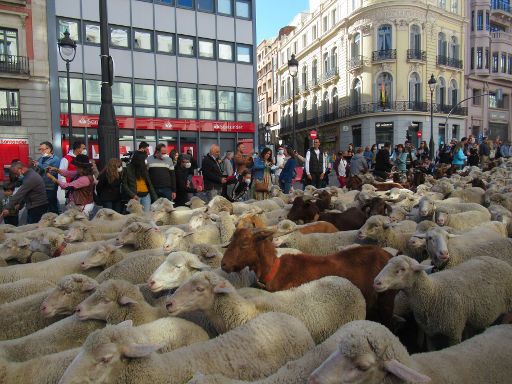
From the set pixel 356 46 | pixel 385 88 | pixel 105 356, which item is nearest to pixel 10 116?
pixel 105 356

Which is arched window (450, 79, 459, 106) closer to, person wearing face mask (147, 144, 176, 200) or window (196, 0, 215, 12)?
window (196, 0, 215, 12)

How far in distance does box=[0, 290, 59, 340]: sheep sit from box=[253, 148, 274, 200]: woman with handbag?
6.22 metres

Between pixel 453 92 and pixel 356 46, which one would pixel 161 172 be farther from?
pixel 453 92

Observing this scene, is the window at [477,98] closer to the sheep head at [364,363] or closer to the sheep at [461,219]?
the sheep at [461,219]

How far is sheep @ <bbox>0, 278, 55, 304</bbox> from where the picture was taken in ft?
12.0

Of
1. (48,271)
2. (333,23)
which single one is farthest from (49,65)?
(333,23)

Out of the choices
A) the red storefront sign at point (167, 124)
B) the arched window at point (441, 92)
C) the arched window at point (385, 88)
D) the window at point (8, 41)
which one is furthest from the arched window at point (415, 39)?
the window at point (8, 41)

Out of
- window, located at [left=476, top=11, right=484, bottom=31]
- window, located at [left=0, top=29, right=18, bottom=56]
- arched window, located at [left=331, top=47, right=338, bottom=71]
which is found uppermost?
window, located at [left=476, top=11, right=484, bottom=31]

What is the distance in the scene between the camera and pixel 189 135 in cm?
2411

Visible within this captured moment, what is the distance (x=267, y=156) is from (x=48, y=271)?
19.2 ft

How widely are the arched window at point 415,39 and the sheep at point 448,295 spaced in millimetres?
38547

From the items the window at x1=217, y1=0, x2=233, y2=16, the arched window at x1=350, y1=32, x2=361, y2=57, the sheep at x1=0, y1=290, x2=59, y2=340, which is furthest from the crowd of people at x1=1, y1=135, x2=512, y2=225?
the arched window at x1=350, y1=32, x2=361, y2=57

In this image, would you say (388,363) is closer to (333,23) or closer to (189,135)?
(189,135)

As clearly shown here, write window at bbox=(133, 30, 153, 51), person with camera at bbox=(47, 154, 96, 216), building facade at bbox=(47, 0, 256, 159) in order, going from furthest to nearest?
window at bbox=(133, 30, 153, 51) → building facade at bbox=(47, 0, 256, 159) → person with camera at bbox=(47, 154, 96, 216)
